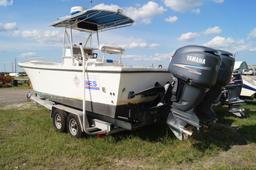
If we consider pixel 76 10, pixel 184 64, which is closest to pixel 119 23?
pixel 76 10

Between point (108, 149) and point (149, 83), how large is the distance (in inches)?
57.4

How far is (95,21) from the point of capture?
23.3 feet

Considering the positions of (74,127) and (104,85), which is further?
(74,127)

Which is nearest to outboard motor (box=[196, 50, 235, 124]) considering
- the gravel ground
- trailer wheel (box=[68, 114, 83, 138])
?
trailer wheel (box=[68, 114, 83, 138])

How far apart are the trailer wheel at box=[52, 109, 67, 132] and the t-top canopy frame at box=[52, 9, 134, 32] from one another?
206 cm

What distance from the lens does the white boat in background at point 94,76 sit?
507 centimetres

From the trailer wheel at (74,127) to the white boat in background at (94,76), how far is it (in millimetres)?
275

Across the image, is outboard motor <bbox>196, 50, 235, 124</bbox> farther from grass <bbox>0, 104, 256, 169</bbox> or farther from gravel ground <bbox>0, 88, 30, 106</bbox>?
gravel ground <bbox>0, 88, 30, 106</bbox>

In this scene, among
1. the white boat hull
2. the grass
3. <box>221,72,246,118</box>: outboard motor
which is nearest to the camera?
the grass

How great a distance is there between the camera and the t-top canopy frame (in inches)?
249

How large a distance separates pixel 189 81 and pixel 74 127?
2669mm

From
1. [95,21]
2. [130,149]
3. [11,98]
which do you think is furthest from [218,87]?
[11,98]

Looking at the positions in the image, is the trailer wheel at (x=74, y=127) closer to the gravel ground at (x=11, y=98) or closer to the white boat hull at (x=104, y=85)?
the white boat hull at (x=104, y=85)

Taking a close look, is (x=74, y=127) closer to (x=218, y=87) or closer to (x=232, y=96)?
(x=218, y=87)
